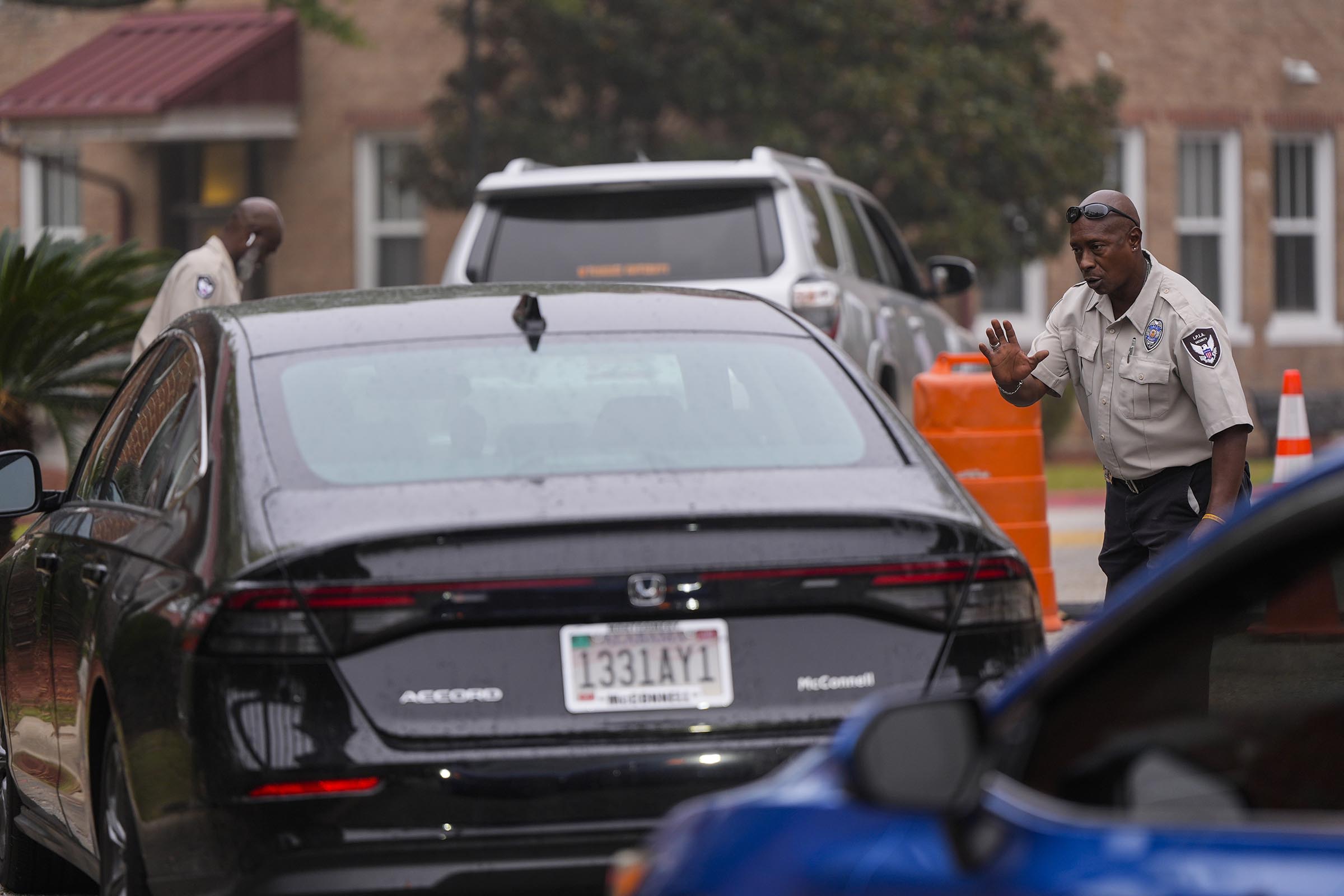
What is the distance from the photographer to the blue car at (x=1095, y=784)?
7.08 ft

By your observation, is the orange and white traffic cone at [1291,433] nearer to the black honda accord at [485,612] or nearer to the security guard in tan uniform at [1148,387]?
the security guard in tan uniform at [1148,387]

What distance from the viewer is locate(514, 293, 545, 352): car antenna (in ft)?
16.2

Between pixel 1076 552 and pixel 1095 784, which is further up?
pixel 1095 784

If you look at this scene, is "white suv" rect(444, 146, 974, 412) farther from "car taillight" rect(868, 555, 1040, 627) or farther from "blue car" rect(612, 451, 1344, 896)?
"blue car" rect(612, 451, 1344, 896)

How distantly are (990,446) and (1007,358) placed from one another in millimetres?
3804

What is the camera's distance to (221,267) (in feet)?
30.9

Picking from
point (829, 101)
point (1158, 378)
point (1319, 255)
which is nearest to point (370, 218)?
point (829, 101)

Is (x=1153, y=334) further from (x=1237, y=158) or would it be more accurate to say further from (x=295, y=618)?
(x=1237, y=158)

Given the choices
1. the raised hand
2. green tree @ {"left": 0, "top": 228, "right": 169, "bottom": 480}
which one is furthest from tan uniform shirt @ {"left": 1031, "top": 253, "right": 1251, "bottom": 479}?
green tree @ {"left": 0, "top": 228, "right": 169, "bottom": 480}

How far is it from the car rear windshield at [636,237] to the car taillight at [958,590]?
20.4 ft

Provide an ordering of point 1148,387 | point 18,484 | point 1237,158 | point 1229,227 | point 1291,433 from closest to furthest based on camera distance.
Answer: point 18,484 → point 1148,387 → point 1291,433 → point 1237,158 → point 1229,227

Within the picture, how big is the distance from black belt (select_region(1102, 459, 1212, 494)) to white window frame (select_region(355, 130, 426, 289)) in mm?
21288

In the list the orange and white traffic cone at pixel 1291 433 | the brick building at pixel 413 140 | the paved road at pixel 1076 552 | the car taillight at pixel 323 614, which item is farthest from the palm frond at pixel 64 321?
the brick building at pixel 413 140

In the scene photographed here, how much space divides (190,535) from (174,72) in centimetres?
2171
